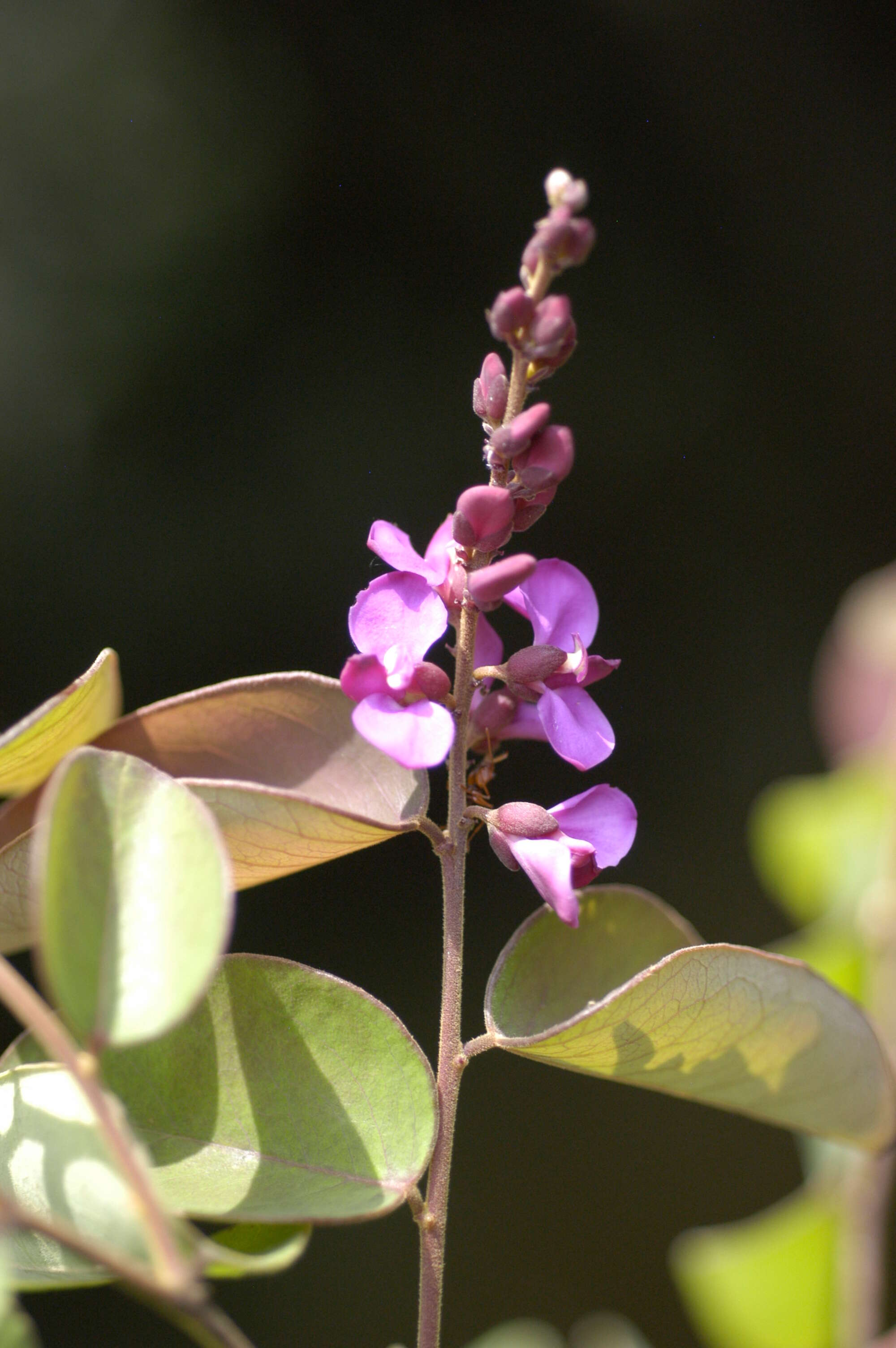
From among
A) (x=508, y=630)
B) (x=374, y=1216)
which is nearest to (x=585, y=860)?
(x=374, y=1216)

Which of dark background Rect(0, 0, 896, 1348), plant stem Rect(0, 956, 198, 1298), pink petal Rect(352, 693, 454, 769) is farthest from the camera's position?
dark background Rect(0, 0, 896, 1348)

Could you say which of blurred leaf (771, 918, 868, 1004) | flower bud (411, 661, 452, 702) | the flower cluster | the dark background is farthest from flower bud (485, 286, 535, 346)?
the dark background

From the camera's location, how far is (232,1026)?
1.08 ft

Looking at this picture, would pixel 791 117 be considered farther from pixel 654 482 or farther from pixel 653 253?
pixel 654 482

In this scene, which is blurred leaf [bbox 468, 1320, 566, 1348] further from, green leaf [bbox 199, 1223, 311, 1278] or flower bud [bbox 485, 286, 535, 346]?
flower bud [bbox 485, 286, 535, 346]

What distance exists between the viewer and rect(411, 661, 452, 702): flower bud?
13.4 inches

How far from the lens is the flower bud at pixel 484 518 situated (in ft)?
1.08

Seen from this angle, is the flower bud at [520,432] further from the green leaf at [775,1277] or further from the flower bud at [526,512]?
the green leaf at [775,1277]

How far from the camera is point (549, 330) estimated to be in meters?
0.33

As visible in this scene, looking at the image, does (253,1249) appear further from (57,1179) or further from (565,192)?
(565,192)

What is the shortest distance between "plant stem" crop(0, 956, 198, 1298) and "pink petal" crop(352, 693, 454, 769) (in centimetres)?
11

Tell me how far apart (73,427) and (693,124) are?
3.43ft

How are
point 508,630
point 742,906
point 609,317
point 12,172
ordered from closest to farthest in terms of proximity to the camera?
point 12,172, point 508,630, point 609,317, point 742,906

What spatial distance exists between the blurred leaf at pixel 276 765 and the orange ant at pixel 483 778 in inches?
0.9
